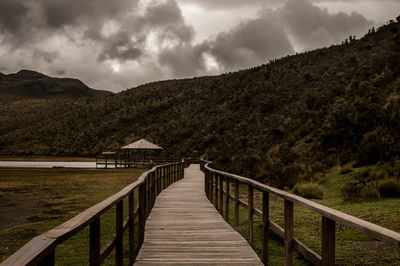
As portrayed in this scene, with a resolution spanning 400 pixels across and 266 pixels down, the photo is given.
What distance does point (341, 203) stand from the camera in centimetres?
1153

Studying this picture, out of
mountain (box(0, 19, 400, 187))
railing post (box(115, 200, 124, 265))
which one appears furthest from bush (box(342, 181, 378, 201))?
railing post (box(115, 200, 124, 265))

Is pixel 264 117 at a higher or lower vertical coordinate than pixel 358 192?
higher

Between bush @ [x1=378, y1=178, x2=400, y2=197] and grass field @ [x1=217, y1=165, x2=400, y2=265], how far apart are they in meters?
0.33

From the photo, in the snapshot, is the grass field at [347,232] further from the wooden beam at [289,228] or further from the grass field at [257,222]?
the wooden beam at [289,228]

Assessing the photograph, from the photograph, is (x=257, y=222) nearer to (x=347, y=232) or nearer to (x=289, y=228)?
(x=347, y=232)

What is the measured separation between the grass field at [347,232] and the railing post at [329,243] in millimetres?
1982

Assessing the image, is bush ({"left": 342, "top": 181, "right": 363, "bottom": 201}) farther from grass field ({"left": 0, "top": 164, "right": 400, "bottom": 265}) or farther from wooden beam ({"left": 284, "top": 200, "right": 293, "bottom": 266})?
wooden beam ({"left": 284, "top": 200, "right": 293, "bottom": 266})

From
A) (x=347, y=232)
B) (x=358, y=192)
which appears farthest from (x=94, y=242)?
(x=358, y=192)

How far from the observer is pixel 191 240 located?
22.5 ft

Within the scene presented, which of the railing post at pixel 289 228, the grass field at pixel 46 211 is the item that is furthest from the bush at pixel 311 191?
the railing post at pixel 289 228

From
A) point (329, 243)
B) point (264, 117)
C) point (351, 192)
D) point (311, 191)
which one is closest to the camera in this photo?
point (329, 243)

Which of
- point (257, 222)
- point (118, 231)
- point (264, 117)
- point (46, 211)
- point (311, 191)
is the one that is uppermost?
point (264, 117)

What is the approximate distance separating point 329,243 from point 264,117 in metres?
40.7

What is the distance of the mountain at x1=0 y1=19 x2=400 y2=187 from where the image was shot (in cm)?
1950
